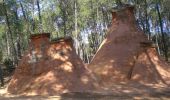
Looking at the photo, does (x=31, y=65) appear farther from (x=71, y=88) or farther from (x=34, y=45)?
(x=71, y=88)

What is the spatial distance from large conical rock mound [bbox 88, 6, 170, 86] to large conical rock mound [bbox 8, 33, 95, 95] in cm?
172

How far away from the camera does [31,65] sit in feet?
62.3

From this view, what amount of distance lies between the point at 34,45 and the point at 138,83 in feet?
20.8

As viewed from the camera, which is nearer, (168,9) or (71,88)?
(71,88)

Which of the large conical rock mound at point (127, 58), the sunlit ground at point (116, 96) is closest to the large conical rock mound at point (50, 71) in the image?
the sunlit ground at point (116, 96)

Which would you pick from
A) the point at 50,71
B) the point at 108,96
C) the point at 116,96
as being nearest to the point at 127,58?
the point at 50,71

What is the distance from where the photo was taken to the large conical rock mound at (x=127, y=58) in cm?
2039

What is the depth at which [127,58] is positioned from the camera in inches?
843

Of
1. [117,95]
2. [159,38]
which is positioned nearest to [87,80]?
[117,95]

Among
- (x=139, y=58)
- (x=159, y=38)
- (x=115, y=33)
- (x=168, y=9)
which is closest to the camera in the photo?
(x=139, y=58)

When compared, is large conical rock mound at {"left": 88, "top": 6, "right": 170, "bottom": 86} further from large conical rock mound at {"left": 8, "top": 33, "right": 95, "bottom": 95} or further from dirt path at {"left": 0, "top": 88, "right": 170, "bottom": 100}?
dirt path at {"left": 0, "top": 88, "right": 170, "bottom": 100}

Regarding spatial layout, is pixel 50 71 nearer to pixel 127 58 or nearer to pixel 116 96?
pixel 116 96

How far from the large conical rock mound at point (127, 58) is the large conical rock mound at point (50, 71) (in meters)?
1.72

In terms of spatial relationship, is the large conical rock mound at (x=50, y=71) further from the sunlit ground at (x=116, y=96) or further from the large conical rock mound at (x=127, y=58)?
the large conical rock mound at (x=127, y=58)
